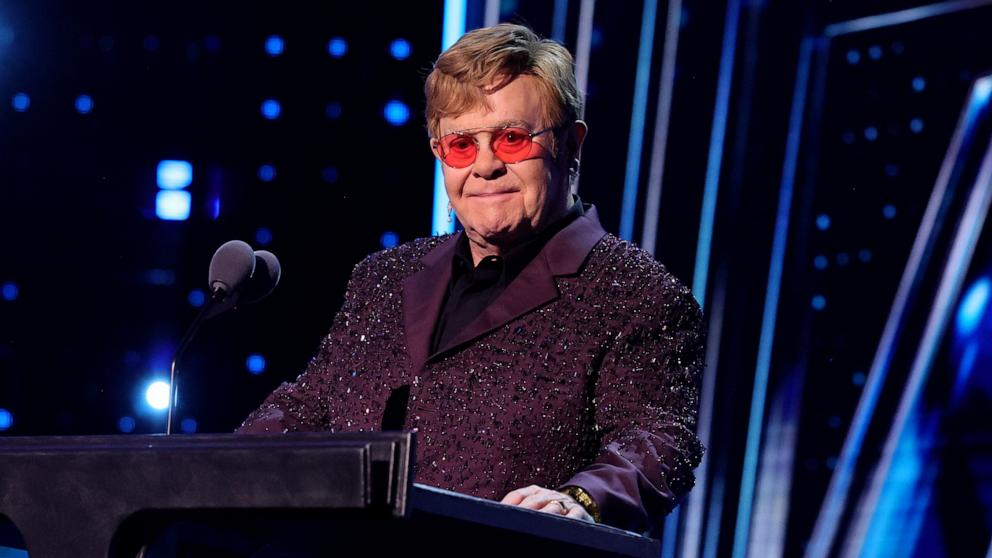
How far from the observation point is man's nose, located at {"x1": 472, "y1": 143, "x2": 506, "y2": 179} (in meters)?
2.01

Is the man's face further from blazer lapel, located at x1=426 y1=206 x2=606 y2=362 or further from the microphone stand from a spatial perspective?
the microphone stand

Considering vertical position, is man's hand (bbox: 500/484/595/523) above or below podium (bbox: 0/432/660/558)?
below

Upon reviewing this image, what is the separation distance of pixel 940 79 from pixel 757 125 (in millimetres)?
429

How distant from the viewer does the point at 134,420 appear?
11.6 ft

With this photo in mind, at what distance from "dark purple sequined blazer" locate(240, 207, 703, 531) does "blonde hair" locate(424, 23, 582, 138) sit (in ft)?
0.73

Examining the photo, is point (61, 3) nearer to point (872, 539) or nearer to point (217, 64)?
point (217, 64)

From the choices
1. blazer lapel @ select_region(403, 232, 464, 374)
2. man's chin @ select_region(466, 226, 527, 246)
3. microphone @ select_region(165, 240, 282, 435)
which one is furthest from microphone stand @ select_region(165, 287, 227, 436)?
man's chin @ select_region(466, 226, 527, 246)

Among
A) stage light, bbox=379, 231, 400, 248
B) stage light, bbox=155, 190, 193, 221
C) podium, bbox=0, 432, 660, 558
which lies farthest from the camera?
Answer: stage light, bbox=155, 190, 193, 221

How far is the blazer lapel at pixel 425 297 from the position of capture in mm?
2053

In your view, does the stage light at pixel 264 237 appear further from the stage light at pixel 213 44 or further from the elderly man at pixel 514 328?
the elderly man at pixel 514 328

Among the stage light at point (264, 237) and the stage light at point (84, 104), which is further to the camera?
the stage light at point (84, 104)

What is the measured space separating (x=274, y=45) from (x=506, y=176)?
163 centimetres

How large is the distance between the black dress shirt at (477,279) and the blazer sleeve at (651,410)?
23 centimetres

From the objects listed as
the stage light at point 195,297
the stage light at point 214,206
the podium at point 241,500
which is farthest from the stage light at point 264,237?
the podium at point 241,500
